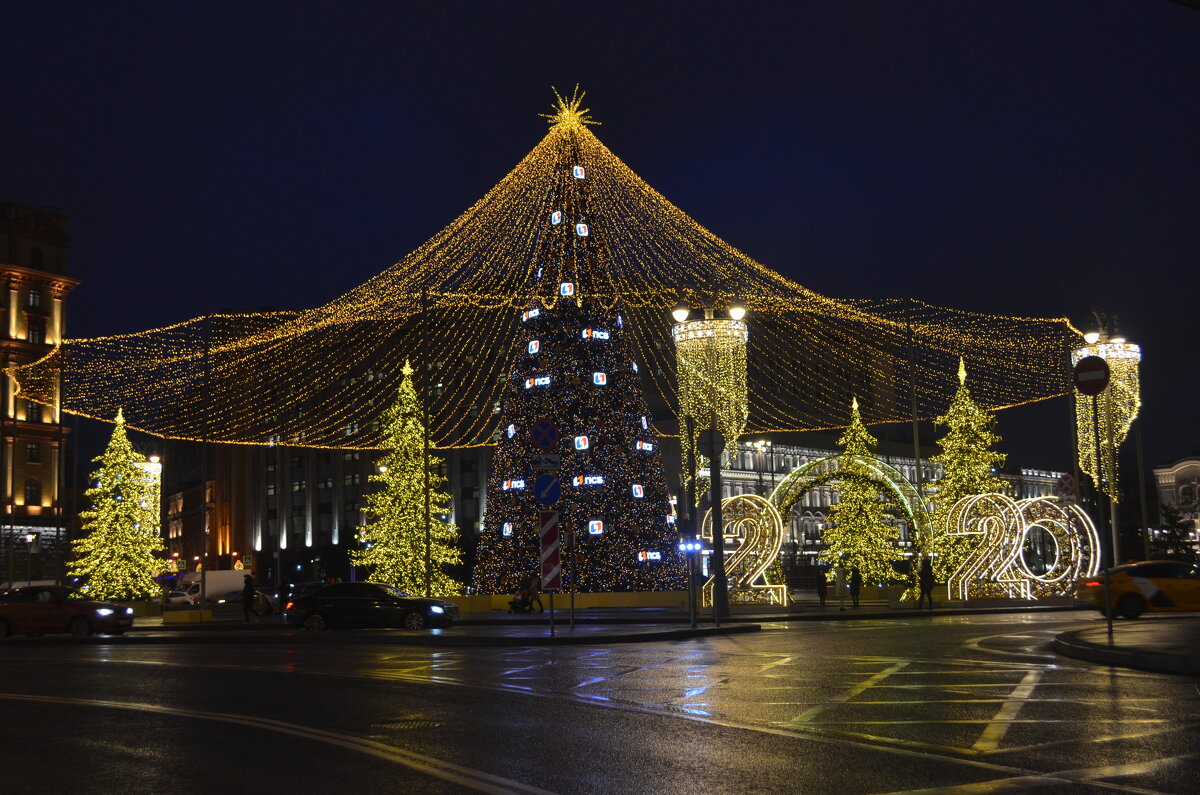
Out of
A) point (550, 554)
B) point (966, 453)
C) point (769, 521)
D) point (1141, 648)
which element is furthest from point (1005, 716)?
point (966, 453)

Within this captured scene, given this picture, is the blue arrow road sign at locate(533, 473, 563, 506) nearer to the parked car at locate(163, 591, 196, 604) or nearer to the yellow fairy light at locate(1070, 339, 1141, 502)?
the yellow fairy light at locate(1070, 339, 1141, 502)

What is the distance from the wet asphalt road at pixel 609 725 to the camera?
8.44 m

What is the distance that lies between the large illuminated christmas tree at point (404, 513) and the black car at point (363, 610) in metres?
20.0

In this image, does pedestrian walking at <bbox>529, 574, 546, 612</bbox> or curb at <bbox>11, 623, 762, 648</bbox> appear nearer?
curb at <bbox>11, 623, 762, 648</bbox>

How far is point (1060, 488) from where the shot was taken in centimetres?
4106

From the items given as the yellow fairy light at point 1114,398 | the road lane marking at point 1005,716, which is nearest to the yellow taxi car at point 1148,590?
the yellow fairy light at point 1114,398

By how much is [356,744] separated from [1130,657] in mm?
10947

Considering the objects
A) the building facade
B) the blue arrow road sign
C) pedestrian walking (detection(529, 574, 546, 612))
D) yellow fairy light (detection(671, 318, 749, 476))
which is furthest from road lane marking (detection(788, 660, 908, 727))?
the building facade

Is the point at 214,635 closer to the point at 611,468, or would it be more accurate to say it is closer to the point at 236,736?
the point at 611,468

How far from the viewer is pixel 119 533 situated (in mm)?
60906

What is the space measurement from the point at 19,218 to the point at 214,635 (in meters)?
77.8

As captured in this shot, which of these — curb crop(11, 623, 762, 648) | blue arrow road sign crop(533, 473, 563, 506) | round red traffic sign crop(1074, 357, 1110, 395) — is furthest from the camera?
blue arrow road sign crop(533, 473, 563, 506)

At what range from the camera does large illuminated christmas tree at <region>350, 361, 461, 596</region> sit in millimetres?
52312

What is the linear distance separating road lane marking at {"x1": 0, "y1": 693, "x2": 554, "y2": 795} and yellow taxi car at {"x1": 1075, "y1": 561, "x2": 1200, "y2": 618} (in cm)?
2364
